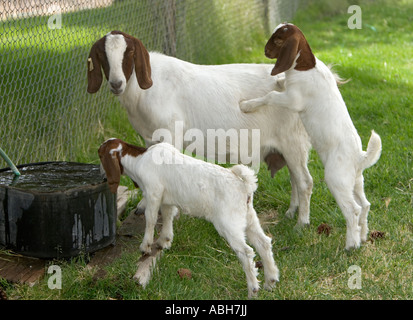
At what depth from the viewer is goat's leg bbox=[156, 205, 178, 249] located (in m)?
4.00

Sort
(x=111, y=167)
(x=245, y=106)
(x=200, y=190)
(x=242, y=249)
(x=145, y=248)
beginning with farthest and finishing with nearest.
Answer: (x=245, y=106) → (x=145, y=248) → (x=111, y=167) → (x=200, y=190) → (x=242, y=249)

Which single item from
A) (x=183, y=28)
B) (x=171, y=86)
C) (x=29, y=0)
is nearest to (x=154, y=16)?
(x=183, y=28)

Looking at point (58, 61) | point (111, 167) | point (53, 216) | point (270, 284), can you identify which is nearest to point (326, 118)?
point (270, 284)

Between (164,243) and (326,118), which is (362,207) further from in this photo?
(164,243)

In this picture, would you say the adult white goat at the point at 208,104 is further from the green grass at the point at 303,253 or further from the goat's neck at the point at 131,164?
the goat's neck at the point at 131,164

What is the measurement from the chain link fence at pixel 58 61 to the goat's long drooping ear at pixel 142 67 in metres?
1.14

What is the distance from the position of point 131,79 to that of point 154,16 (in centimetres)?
285

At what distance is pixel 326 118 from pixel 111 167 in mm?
1406

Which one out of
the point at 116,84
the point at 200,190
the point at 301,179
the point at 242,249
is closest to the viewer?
the point at 242,249

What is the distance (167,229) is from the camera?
160 inches

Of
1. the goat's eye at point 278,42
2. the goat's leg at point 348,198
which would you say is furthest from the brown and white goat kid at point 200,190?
the goat's eye at point 278,42

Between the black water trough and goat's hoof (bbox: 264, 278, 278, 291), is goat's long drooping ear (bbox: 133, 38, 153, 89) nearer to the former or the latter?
the black water trough

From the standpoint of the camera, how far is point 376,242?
430cm

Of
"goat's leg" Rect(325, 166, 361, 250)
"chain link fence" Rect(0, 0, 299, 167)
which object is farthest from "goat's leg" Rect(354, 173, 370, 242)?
"chain link fence" Rect(0, 0, 299, 167)
